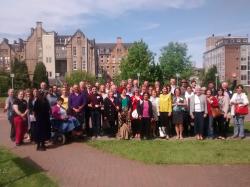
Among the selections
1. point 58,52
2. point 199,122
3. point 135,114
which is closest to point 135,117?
point 135,114

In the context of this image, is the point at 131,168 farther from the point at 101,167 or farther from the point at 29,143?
the point at 29,143

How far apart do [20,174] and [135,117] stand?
18.9ft

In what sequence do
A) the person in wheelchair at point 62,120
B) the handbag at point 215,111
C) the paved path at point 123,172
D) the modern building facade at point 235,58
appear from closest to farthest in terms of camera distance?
the paved path at point 123,172
the person in wheelchair at point 62,120
the handbag at point 215,111
the modern building facade at point 235,58

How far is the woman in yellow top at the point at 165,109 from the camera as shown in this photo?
1426 cm

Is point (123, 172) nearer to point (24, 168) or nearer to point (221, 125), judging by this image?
point (24, 168)

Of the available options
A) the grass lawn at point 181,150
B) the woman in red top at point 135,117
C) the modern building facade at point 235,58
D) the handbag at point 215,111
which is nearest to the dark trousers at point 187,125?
the handbag at point 215,111

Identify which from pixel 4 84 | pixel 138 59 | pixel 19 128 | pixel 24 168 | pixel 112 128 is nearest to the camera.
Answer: pixel 24 168

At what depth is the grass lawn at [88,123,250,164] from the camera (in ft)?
34.4

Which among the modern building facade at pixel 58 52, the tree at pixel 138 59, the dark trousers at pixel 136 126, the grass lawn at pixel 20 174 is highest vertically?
the modern building facade at pixel 58 52

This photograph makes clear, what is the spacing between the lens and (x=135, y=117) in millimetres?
14305

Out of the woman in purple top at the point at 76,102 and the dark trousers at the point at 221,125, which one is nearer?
the woman in purple top at the point at 76,102

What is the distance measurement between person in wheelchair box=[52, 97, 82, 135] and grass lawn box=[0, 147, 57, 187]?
260 centimetres

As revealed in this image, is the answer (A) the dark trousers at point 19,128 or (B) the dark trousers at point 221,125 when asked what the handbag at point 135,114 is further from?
(A) the dark trousers at point 19,128

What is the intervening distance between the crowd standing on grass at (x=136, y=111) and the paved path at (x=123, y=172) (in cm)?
258
